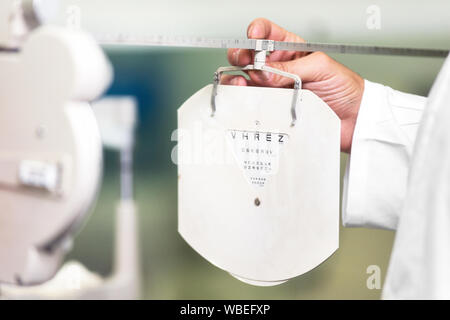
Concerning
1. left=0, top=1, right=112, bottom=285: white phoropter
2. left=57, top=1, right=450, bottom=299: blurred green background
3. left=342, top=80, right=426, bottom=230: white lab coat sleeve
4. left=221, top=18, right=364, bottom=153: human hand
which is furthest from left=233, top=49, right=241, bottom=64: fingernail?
left=57, top=1, right=450, bottom=299: blurred green background

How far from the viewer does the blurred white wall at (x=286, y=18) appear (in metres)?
1.17

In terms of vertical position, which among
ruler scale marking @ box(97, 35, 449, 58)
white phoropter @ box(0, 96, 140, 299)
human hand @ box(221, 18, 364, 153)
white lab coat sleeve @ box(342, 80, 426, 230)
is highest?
ruler scale marking @ box(97, 35, 449, 58)

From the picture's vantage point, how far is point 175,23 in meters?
1.23

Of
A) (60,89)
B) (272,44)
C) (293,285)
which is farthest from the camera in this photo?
(293,285)

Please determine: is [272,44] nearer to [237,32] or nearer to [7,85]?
[7,85]

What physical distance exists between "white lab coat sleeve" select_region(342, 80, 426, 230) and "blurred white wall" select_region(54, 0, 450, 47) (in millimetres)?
488

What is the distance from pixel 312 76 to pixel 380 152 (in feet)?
0.41

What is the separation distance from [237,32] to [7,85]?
86 centimetres

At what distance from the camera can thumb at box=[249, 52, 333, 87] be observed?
669 mm

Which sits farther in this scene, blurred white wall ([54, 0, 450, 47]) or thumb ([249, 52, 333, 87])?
blurred white wall ([54, 0, 450, 47])

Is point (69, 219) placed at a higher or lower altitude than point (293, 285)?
higher

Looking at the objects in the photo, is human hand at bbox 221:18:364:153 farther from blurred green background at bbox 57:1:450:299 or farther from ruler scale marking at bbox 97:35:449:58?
blurred green background at bbox 57:1:450:299

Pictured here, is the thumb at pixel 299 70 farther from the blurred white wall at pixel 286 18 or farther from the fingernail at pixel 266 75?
the blurred white wall at pixel 286 18
